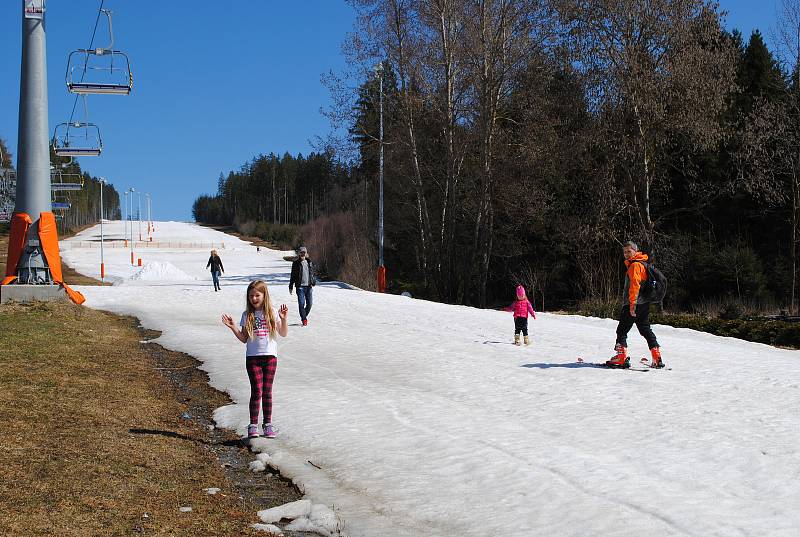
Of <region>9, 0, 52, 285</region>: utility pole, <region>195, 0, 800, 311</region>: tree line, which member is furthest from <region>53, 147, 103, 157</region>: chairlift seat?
<region>195, 0, 800, 311</region>: tree line

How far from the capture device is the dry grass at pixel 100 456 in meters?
5.48

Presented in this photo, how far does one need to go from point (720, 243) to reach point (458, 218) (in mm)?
13203

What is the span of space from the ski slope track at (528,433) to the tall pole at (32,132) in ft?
21.0

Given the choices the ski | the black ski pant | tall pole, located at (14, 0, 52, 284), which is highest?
tall pole, located at (14, 0, 52, 284)

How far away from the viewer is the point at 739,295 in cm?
3316

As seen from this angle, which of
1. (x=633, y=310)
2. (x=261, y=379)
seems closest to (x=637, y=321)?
(x=633, y=310)

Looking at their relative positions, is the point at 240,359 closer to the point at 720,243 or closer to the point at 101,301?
the point at 101,301

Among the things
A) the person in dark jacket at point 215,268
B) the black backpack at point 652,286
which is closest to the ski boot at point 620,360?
the black backpack at point 652,286

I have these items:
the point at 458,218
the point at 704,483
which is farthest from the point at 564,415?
the point at 458,218

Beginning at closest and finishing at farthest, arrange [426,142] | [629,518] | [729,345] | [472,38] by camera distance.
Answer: [629,518] < [729,345] < [472,38] < [426,142]

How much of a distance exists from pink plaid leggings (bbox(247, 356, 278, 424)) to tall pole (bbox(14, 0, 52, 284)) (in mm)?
14477

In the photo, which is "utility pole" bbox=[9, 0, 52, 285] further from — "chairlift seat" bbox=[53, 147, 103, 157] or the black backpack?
the black backpack

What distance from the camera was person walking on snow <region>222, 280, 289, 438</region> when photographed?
8352mm

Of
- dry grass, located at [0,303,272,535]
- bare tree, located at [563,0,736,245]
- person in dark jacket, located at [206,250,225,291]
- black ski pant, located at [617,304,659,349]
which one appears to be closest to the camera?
dry grass, located at [0,303,272,535]
